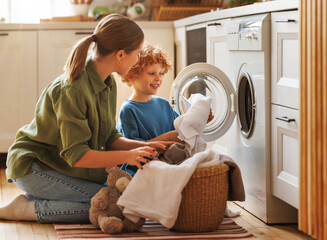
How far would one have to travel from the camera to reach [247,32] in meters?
2.17

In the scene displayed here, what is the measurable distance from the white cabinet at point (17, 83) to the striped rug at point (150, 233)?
1.48m

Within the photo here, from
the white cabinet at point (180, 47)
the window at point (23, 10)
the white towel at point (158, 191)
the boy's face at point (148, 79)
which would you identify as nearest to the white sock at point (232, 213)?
the white towel at point (158, 191)

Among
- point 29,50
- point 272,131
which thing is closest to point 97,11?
point 29,50

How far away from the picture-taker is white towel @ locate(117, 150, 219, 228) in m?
1.87

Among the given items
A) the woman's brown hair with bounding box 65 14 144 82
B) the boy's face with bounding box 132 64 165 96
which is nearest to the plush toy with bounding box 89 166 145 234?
the woman's brown hair with bounding box 65 14 144 82

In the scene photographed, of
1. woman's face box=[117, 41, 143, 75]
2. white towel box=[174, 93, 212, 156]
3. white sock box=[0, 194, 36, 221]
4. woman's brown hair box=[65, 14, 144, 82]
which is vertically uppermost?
woman's brown hair box=[65, 14, 144, 82]

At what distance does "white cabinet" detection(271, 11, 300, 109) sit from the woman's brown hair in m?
0.49

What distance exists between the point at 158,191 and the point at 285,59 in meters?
0.63

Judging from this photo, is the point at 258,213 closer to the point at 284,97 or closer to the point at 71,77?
the point at 284,97

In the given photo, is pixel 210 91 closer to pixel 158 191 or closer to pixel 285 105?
pixel 285 105

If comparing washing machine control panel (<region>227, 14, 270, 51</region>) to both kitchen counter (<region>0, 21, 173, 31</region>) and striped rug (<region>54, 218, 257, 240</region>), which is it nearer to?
striped rug (<region>54, 218, 257, 240</region>)

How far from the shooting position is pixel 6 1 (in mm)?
3654

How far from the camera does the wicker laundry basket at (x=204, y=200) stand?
1.91 metres

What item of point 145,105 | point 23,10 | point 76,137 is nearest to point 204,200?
point 76,137
